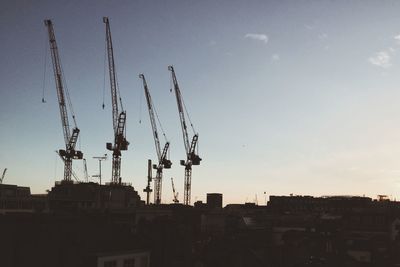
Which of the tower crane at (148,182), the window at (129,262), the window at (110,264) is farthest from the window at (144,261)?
the tower crane at (148,182)

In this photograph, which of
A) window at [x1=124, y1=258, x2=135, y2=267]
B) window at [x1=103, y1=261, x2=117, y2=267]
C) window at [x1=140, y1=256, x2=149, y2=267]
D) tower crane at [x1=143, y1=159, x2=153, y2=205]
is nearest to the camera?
window at [x1=103, y1=261, x2=117, y2=267]

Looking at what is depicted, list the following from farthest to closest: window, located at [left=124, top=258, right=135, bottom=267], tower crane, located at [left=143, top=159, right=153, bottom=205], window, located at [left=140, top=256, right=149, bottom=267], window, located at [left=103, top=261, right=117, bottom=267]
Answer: tower crane, located at [left=143, top=159, right=153, bottom=205] < window, located at [left=140, top=256, right=149, bottom=267] < window, located at [left=124, top=258, right=135, bottom=267] < window, located at [left=103, top=261, right=117, bottom=267]

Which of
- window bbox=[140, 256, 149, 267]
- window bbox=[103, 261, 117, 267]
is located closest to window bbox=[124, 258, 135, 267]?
window bbox=[140, 256, 149, 267]

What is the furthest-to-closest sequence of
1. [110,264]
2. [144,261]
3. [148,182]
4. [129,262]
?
[148,182] → [144,261] → [129,262] → [110,264]

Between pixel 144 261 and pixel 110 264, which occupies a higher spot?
pixel 110 264

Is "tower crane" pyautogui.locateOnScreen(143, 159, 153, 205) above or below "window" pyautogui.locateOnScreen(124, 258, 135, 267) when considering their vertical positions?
above

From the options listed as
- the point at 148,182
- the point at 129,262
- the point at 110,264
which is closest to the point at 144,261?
the point at 129,262

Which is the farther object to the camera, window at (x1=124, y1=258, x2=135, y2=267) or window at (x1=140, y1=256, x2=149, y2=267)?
window at (x1=140, y1=256, x2=149, y2=267)

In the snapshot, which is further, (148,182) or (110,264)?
(148,182)

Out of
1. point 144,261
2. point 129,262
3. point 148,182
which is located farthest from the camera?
point 148,182

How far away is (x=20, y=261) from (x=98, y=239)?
5.34 metres

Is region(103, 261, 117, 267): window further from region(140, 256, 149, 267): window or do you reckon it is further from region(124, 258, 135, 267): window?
region(140, 256, 149, 267): window

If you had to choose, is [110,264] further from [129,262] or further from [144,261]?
[144,261]

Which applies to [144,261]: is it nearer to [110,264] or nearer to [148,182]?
[110,264]
